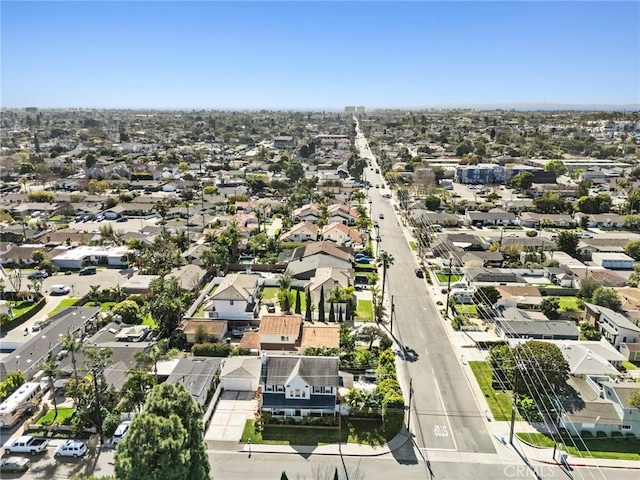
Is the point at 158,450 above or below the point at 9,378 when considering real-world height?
above

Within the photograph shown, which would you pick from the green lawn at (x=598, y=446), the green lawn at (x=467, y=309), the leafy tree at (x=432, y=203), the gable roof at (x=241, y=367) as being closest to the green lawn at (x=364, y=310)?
the green lawn at (x=467, y=309)

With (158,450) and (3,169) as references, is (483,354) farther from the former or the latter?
(3,169)

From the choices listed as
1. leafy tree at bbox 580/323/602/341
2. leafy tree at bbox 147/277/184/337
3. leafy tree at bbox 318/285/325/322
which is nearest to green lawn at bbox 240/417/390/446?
leafy tree at bbox 147/277/184/337

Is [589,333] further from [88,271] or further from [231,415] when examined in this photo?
[88,271]

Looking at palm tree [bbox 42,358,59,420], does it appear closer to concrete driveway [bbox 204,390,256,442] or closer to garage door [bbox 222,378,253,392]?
concrete driveway [bbox 204,390,256,442]

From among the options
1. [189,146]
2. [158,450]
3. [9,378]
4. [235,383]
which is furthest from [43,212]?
[189,146]

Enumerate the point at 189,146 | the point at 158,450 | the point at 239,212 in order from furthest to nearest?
the point at 189,146, the point at 239,212, the point at 158,450

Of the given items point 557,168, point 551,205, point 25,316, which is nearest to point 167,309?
point 25,316
